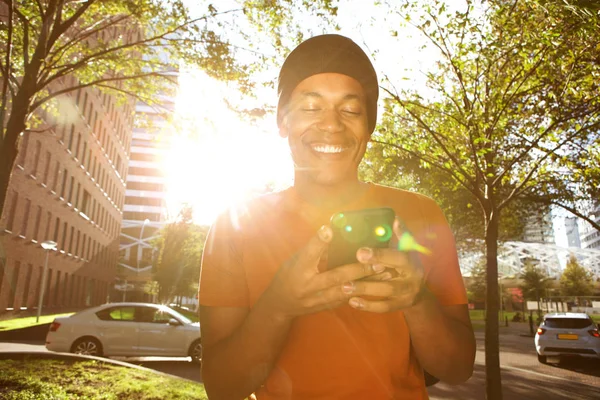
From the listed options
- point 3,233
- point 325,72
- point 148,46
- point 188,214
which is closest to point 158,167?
point 188,214

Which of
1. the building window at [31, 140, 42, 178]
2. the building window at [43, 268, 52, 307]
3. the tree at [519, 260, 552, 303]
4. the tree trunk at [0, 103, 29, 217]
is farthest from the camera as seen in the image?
the tree at [519, 260, 552, 303]

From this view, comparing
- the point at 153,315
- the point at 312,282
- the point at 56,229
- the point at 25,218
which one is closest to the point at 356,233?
the point at 312,282

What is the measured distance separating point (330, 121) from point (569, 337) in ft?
59.4

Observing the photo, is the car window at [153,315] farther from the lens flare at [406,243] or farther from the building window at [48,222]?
the building window at [48,222]

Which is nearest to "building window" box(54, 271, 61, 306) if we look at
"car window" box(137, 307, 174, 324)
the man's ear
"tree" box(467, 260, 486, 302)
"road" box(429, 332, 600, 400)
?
"car window" box(137, 307, 174, 324)

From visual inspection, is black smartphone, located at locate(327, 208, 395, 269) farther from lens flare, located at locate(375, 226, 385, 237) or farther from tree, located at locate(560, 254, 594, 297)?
tree, located at locate(560, 254, 594, 297)

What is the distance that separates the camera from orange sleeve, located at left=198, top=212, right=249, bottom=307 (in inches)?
56.4

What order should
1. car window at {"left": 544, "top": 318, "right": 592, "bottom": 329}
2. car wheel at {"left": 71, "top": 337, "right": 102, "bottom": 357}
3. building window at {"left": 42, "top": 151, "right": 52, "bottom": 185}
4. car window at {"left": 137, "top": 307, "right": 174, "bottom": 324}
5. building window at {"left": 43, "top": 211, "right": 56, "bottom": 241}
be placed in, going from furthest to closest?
building window at {"left": 43, "top": 211, "right": 56, "bottom": 241} → building window at {"left": 42, "top": 151, "right": 52, "bottom": 185} → car window at {"left": 544, "top": 318, "right": 592, "bottom": 329} → car window at {"left": 137, "top": 307, "right": 174, "bottom": 324} → car wheel at {"left": 71, "top": 337, "right": 102, "bottom": 357}

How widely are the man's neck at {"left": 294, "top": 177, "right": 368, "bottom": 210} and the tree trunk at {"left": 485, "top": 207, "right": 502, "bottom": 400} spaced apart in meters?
6.68

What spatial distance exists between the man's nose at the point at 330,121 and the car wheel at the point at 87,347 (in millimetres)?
13547

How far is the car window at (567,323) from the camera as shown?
16.2 meters

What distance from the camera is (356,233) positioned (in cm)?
108

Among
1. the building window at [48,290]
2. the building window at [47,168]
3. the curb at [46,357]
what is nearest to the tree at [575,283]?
the building window at [48,290]

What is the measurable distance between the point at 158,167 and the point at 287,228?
105m
